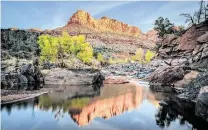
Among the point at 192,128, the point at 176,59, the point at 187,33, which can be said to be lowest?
the point at 192,128

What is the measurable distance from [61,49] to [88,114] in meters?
48.8

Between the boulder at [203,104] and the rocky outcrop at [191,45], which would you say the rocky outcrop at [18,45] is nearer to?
the rocky outcrop at [191,45]

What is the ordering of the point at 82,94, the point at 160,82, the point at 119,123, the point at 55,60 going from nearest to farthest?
the point at 119,123 → the point at 82,94 → the point at 160,82 → the point at 55,60

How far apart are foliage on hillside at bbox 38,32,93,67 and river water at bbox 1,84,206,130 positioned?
35.0m

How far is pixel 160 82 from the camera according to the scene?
5616 cm

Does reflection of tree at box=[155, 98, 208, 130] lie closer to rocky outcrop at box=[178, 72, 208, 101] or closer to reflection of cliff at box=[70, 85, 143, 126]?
rocky outcrop at box=[178, 72, 208, 101]

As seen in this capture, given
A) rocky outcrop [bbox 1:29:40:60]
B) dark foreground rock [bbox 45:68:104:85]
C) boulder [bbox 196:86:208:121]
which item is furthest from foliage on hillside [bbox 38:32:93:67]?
boulder [bbox 196:86:208:121]

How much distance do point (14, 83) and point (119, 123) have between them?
22.7 m

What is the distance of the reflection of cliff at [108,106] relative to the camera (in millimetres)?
28388

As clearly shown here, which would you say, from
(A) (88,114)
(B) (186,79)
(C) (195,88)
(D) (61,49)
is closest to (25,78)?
(A) (88,114)

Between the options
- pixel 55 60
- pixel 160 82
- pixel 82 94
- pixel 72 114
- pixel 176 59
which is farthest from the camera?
pixel 55 60

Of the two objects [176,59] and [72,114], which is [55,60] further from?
[72,114]

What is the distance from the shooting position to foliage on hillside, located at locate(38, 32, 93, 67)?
242 feet

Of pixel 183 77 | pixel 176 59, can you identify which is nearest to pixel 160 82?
pixel 183 77
